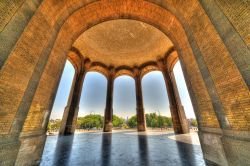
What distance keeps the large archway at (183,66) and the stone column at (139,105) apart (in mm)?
15358

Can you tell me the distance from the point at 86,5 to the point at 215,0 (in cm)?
674

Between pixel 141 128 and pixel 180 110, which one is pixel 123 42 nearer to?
pixel 180 110

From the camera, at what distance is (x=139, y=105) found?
808 inches

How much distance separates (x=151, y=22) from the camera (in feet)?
26.1

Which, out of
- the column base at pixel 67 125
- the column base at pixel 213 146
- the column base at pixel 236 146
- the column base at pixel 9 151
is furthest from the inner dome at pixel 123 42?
the column base at pixel 9 151

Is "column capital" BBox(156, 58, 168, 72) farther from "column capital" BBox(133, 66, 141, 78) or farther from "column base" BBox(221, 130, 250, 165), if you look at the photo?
"column base" BBox(221, 130, 250, 165)

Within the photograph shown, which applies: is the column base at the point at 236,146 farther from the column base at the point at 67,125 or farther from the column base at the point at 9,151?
the column base at the point at 67,125

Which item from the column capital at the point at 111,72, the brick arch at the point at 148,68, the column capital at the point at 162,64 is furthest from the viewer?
the column capital at the point at 111,72

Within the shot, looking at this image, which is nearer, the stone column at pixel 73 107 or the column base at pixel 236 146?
the column base at pixel 236 146

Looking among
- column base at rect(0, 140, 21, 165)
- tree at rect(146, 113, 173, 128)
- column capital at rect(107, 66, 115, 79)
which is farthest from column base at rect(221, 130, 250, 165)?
tree at rect(146, 113, 173, 128)

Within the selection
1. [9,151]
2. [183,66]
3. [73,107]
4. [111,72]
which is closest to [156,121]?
[111,72]

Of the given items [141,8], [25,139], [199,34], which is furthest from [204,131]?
[141,8]

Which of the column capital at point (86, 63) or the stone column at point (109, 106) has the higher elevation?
the column capital at point (86, 63)

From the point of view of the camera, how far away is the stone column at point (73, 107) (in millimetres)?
14867
